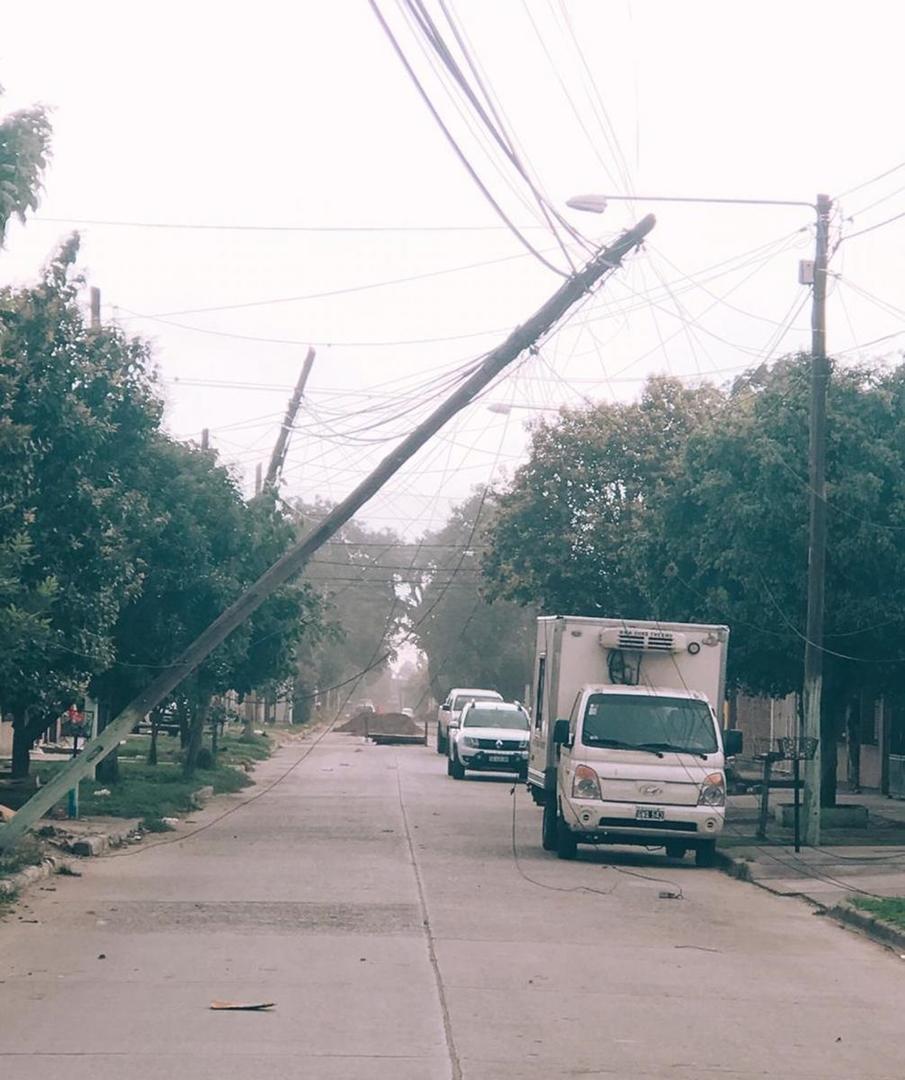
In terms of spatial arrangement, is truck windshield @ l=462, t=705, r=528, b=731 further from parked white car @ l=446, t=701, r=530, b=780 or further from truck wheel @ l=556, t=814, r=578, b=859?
truck wheel @ l=556, t=814, r=578, b=859

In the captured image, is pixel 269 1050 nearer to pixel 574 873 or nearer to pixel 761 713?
pixel 574 873

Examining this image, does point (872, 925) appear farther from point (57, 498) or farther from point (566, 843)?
point (57, 498)

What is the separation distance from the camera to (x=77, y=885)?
50.5 feet

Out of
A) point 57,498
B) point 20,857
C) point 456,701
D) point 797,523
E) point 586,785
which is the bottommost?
point 20,857

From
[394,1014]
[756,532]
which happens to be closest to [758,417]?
[756,532]

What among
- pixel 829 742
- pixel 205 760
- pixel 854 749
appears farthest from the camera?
pixel 205 760

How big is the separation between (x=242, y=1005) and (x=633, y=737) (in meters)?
10.7

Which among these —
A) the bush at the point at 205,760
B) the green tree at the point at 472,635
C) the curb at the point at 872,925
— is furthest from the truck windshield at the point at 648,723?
the green tree at the point at 472,635

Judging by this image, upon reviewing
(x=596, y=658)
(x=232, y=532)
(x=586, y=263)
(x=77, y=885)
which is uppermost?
(x=586, y=263)

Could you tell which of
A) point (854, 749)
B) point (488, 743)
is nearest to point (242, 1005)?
point (488, 743)

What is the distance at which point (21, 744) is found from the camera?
26.0 metres

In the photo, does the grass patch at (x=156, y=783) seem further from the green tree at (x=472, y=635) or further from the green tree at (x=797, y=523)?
the green tree at (x=472, y=635)

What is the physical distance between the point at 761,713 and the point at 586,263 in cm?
3136

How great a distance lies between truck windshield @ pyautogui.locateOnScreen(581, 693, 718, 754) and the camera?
19406 millimetres
